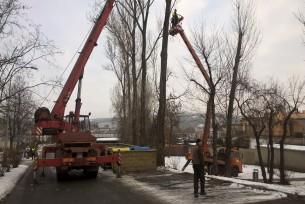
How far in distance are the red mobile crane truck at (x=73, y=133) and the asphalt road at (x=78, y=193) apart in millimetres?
779

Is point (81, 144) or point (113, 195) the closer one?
point (113, 195)

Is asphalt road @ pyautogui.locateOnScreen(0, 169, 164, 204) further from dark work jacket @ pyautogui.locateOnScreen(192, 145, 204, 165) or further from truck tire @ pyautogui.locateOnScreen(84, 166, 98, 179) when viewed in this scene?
dark work jacket @ pyautogui.locateOnScreen(192, 145, 204, 165)

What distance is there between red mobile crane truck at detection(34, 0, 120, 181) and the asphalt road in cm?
78

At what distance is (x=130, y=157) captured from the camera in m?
25.3

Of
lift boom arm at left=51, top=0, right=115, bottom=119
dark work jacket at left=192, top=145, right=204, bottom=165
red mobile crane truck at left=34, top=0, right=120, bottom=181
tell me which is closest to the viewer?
dark work jacket at left=192, top=145, right=204, bottom=165

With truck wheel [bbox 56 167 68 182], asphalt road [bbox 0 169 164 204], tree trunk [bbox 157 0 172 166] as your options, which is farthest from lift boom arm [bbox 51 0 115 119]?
tree trunk [bbox 157 0 172 166]

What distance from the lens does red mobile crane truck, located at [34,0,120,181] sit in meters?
21.9

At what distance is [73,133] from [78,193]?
509 cm

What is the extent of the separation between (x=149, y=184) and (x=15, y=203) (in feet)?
18.6

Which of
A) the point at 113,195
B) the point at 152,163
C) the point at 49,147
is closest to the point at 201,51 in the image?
the point at 152,163

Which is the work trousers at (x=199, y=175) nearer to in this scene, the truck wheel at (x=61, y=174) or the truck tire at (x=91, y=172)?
the truck tire at (x=91, y=172)

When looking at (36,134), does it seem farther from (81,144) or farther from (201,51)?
(201,51)

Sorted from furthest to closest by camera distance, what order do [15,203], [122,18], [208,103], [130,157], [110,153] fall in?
[122,18], [208,103], [130,157], [110,153], [15,203]

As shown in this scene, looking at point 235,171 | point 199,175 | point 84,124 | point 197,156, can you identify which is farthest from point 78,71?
point 235,171
